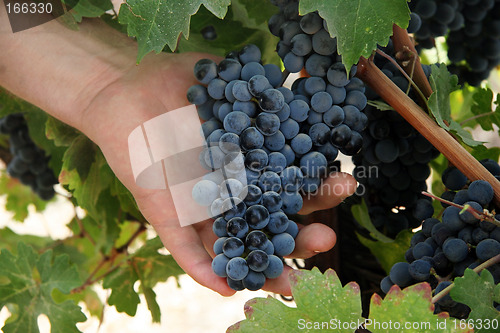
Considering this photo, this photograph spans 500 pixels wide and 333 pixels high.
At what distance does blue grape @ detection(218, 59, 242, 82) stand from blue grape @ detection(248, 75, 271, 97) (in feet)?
0.09

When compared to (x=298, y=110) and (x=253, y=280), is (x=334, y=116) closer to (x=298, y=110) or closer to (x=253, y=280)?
(x=298, y=110)

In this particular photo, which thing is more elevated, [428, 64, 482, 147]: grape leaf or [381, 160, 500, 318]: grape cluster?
[428, 64, 482, 147]: grape leaf

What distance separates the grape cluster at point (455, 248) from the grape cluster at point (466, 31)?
437 mm

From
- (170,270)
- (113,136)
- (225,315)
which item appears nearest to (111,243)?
(170,270)

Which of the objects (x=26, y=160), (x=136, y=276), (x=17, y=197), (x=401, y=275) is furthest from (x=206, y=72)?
(x=17, y=197)

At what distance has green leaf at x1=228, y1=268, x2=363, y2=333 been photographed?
0.52 meters

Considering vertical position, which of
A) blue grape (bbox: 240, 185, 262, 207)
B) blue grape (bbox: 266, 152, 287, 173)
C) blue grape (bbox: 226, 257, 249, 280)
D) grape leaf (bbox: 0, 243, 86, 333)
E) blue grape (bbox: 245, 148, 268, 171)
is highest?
blue grape (bbox: 245, 148, 268, 171)

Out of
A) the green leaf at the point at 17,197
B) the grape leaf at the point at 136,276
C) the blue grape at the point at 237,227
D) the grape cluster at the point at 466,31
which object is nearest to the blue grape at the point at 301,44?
the blue grape at the point at 237,227

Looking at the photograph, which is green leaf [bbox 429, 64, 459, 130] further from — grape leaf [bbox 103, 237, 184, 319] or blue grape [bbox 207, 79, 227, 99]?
grape leaf [bbox 103, 237, 184, 319]

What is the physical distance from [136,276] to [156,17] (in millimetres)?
579

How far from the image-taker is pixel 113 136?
0.79m

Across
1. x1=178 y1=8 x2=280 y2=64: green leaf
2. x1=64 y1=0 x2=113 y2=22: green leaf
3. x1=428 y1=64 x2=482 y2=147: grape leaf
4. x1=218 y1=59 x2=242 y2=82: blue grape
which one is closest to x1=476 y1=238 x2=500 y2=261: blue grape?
x1=428 y1=64 x2=482 y2=147: grape leaf

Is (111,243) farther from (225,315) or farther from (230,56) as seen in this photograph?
(225,315)

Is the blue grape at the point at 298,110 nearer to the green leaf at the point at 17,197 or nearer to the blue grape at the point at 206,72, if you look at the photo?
the blue grape at the point at 206,72
